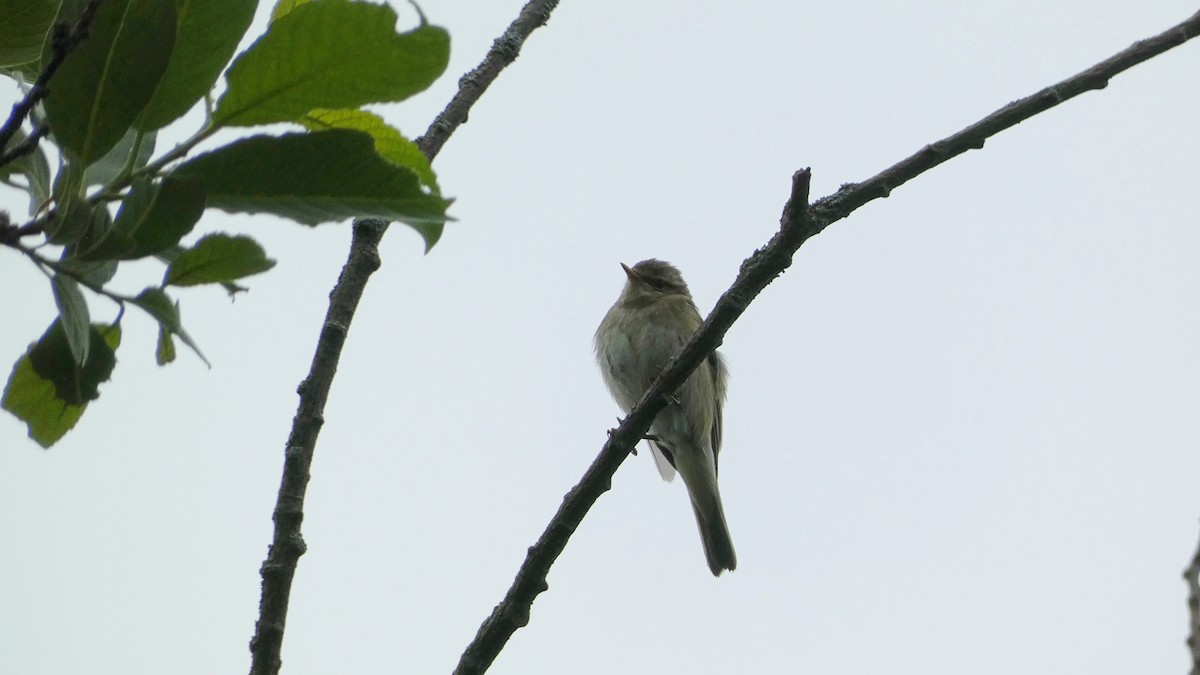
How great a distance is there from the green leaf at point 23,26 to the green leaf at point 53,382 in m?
0.41

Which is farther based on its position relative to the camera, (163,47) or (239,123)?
(239,123)

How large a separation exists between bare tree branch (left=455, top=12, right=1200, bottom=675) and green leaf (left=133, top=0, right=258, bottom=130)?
4.33ft

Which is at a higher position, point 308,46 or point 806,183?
point 806,183

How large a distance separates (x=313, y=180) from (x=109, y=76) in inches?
11.2

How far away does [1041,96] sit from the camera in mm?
2375

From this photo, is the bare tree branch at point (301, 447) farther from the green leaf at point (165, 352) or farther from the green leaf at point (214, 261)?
the green leaf at point (214, 261)

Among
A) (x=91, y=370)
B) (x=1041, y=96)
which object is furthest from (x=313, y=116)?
(x=1041, y=96)

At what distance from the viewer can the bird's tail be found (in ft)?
29.1

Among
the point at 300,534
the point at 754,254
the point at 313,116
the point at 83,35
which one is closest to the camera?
the point at 83,35

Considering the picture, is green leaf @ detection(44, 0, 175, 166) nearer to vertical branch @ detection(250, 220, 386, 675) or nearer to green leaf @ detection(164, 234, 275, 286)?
green leaf @ detection(164, 234, 275, 286)

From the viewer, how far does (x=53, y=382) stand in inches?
73.0

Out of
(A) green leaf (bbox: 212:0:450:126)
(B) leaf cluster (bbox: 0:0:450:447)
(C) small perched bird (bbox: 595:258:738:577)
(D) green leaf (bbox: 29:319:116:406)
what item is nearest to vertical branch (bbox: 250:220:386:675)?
(D) green leaf (bbox: 29:319:116:406)

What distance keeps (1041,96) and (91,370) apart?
73.7 inches

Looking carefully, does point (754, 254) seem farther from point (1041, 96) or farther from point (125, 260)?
point (125, 260)
